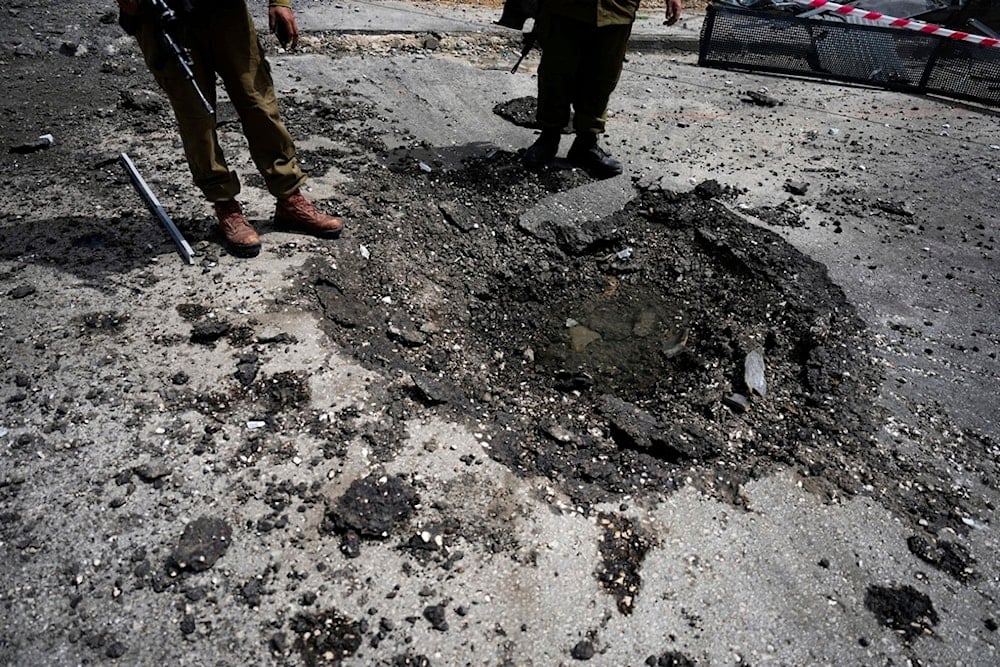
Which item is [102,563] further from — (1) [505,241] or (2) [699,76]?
(2) [699,76]

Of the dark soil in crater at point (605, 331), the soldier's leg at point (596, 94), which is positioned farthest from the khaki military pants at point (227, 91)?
the soldier's leg at point (596, 94)

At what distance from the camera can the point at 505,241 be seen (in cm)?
333

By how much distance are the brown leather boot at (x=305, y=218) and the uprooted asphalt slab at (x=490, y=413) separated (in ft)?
0.28

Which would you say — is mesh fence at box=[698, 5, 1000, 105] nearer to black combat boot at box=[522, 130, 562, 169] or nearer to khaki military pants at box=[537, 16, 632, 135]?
khaki military pants at box=[537, 16, 632, 135]

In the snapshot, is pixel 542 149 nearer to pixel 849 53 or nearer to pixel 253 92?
pixel 253 92

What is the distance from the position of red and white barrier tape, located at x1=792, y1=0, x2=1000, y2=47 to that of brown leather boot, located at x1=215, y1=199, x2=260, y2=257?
649 centimetres

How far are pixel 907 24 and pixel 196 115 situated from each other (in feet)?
22.0

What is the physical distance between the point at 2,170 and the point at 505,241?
301 cm

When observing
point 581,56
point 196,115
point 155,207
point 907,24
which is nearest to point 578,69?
point 581,56

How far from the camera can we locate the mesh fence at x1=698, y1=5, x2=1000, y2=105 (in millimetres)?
5781

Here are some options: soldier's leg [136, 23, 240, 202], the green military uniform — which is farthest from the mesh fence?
soldier's leg [136, 23, 240, 202]

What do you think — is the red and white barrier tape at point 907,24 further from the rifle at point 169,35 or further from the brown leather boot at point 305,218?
the rifle at point 169,35

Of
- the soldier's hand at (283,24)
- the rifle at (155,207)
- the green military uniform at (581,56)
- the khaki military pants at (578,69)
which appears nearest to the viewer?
the soldier's hand at (283,24)

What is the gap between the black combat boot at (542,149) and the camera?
13.0 ft
